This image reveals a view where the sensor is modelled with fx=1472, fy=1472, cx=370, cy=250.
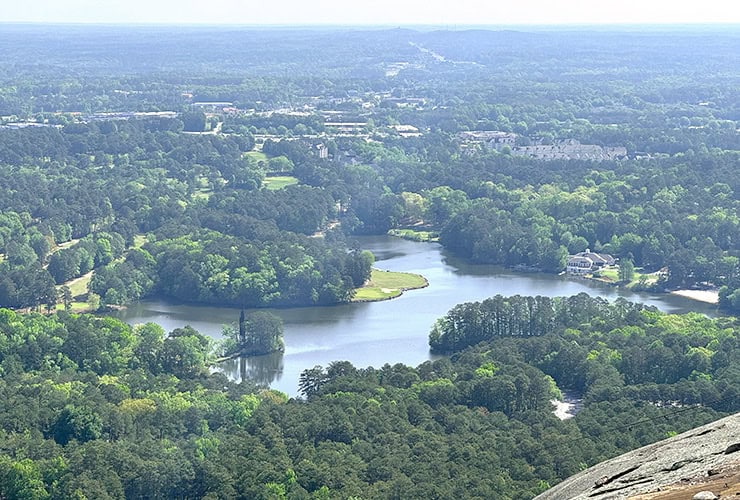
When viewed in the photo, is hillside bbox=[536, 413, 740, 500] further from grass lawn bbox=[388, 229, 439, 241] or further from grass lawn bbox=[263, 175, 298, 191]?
grass lawn bbox=[263, 175, 298, 191]

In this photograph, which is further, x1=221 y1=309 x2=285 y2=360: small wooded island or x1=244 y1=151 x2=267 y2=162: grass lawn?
x1=244 y1=151 x2=267 y2=162: grass lawn

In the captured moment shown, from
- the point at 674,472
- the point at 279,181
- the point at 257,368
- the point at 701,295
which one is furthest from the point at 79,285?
the point at 674,472

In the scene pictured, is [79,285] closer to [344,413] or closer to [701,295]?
[701,295]

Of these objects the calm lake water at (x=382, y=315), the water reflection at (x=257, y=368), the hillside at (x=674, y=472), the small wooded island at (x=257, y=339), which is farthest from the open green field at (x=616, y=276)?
the hillside at (x=674, y=472)

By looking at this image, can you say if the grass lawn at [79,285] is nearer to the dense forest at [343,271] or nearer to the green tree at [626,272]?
the dense forest at [343,271]

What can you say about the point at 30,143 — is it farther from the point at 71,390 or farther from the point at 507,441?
the point at 507,441

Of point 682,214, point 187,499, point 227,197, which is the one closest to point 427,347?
point 187,499

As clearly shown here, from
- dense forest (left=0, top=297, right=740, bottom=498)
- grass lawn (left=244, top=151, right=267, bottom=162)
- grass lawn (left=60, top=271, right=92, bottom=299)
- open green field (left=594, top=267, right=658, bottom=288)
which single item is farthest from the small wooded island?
grass lawn (left=244, top=151, right=267, bottom=162)
